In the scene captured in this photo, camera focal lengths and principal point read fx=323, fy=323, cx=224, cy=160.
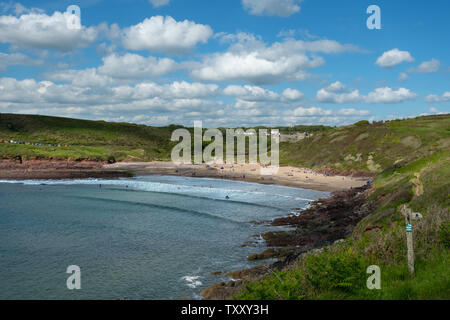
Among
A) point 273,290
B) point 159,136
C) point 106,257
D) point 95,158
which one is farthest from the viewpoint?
point 159,136

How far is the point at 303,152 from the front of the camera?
113188 millimetres

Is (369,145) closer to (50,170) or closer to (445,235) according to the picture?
(445,235)

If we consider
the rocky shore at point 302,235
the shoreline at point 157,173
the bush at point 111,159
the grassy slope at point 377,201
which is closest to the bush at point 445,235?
the grassy slope at point 377,201

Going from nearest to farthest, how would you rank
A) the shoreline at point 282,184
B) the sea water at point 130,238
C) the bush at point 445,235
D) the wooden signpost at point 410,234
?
the wooden signpost at point 410,234 < the bush at point 445,235 < the sea water at point 130,238 < the shoreline at point 282,184

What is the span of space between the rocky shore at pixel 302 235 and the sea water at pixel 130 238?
1333mm

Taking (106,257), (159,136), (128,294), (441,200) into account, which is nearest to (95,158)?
(159,136)

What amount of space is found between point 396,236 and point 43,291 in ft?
67.9

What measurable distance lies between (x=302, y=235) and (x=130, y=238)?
17.1 m

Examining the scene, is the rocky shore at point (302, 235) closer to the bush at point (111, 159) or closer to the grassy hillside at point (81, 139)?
the bush at point (111, 159)

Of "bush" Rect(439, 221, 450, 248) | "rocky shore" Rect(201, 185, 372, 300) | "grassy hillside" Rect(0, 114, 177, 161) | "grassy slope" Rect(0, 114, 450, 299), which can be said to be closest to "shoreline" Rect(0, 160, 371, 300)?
"rocky shore" Rect(201, 185, 372, 300)

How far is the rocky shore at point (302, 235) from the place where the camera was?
20900 millimetres

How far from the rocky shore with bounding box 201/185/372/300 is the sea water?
1.33 metres

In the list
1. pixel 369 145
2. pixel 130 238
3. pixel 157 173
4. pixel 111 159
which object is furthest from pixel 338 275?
pixel 111 159
